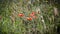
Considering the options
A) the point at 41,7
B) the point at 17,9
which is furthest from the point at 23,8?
the point at 41,7

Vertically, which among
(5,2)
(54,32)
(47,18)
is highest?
(5,2)

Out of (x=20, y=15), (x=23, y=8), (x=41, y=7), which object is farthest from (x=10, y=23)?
(x=41, y=7)

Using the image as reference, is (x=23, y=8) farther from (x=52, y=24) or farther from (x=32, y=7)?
(x=52, y=24)

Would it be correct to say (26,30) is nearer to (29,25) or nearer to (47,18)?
(29,25)

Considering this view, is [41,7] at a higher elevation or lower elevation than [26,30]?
higher

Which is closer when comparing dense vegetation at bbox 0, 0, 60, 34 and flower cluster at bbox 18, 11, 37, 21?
dense vegetation at bbox 0, 0, 60, 34

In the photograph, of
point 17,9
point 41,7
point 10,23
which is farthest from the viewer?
point 41,7

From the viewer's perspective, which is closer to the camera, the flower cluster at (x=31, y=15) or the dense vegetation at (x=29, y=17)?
the dense vegetation at (x=29, y=17)

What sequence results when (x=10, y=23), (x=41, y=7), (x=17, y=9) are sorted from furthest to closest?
1. (x=41, y=7)
2. (x=17, y=9)
3. (x=10, y=23)

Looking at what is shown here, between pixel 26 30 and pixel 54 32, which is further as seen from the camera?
pixel 54 32
